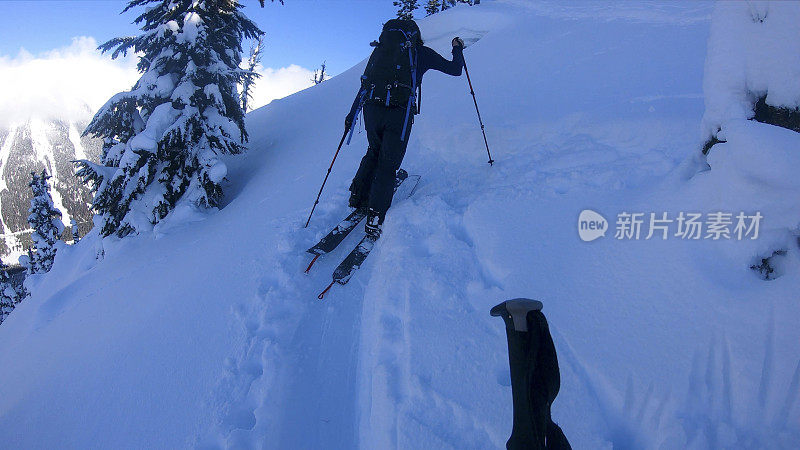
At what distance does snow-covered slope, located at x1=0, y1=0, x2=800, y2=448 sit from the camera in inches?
96.7

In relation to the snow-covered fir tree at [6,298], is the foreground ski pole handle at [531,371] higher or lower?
higher

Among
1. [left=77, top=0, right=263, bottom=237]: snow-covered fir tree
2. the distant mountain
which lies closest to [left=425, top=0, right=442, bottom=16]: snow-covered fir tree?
[left=77, top=0, right=263, bottom=237]: snow-covered fir tree

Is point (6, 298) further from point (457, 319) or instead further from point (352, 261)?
point (457, 319)

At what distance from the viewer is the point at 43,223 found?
78.3 feet

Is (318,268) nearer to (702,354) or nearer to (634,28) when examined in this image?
(702,354)

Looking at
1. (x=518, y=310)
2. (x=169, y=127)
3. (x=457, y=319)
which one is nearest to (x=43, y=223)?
(x=169, y=127)

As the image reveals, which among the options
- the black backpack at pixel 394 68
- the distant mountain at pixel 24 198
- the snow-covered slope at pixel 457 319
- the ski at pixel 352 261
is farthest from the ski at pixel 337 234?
the distant mountain at pixel 24 198

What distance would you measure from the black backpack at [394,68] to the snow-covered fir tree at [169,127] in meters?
4.80

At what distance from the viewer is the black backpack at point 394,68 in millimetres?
5012

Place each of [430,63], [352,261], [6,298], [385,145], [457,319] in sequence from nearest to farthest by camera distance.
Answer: [457,319] < [352,261] < [385,145] < [430,63] < [6,298]

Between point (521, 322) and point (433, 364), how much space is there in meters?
1.44

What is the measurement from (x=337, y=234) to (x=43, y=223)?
29.1m

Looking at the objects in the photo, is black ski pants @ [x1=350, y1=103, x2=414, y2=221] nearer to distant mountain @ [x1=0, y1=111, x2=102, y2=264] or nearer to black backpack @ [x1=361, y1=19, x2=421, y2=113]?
black backpack @ [x1=361, y1=19, x2=421, y2=113]

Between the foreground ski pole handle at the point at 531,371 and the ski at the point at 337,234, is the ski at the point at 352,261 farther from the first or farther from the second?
the foreground ski pole handle at the point at 531,371
